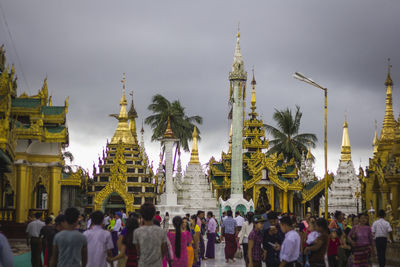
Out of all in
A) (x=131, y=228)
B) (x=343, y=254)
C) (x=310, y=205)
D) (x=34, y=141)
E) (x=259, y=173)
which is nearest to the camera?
(x=131, y=228)

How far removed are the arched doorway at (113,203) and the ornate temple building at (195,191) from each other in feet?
16.8

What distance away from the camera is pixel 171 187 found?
43.6 m

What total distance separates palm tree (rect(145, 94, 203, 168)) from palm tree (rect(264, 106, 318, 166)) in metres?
7.54

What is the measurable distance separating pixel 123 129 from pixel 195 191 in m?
12.9

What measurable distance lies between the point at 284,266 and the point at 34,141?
2659 centimetres

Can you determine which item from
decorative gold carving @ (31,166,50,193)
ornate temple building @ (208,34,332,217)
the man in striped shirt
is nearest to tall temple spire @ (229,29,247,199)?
ornate temple building @ (208,34,332,217)

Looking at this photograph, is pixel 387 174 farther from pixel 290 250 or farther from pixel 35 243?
pixel 290 250

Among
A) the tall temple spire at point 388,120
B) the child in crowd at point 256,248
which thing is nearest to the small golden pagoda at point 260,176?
the tall temple spire at point 388,120

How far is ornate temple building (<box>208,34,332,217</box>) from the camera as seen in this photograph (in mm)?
48906

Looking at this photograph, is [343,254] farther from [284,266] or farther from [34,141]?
[34,141]

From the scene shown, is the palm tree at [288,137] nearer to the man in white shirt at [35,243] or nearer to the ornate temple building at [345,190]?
the ornate temple building at [345,190]

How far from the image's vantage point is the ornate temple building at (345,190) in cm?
5469

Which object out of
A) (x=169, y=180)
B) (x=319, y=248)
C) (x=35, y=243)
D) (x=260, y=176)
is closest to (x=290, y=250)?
(x=319, y=248)

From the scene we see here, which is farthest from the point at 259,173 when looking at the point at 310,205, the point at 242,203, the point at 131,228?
the point at 131,228
